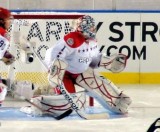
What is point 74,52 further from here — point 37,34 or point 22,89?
point 37,34

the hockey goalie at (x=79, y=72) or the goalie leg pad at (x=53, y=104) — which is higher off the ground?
the hockey goalie at (x=79, y=72)

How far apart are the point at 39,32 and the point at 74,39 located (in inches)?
70.3

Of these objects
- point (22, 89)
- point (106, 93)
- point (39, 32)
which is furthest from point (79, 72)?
point (39, 32)

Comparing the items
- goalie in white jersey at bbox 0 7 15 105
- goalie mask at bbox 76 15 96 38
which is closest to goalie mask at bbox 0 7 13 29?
goalie in white jersey at bbox 0 7 15 105

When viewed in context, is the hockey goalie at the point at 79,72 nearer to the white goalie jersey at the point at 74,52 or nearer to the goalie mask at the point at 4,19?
the white goalie jersey at the point at 74,52

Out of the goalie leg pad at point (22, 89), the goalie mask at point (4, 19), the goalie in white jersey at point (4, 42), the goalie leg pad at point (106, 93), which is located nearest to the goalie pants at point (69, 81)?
the goalie leg pad at point (106, 93)

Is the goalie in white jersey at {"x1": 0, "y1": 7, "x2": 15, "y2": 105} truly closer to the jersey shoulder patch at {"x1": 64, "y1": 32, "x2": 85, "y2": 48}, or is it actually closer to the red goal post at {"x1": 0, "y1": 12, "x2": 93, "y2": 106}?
the jersey shoulder patch at {"x1": 64, "y1": 32, "x2": 85, "y2": 48}

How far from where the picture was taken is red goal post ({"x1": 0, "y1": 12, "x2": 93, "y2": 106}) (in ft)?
21.7

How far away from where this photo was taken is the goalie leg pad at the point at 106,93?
19.3 ft
